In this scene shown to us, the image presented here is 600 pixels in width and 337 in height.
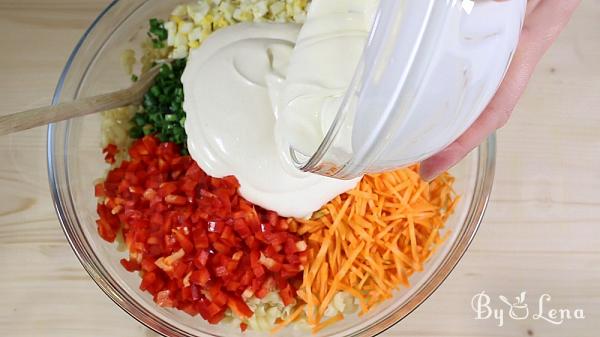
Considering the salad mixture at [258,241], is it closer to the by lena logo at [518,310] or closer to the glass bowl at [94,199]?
the glass bowl at [94,199]

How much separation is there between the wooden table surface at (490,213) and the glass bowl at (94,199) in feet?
0.32

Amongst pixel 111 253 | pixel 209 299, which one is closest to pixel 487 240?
pixel 209 299

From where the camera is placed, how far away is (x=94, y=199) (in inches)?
56.8

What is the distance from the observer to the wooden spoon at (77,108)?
1.12 metres

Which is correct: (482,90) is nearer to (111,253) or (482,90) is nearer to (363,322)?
(363,322)

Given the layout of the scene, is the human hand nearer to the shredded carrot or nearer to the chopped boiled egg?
the shredded carrot

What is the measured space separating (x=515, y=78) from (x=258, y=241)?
2.01 feet

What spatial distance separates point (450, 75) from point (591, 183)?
2.91ft

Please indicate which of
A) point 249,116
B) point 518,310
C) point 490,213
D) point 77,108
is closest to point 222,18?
point 249,116

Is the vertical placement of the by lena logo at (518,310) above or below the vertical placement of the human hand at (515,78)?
below

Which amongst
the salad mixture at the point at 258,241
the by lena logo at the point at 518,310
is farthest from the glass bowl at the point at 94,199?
the by lena logo at the point at 518,310

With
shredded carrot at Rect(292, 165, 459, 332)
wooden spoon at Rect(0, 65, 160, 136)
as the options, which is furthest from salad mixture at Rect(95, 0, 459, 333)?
wooden spoon at Rect(0, 65, 160, 136)

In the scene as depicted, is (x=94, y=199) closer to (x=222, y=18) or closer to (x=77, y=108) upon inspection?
(x=77, y=108)

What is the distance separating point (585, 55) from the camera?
5.08 ft
